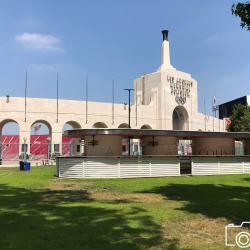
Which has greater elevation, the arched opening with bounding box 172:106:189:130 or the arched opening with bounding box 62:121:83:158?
the arched opening with bounding box 172:106:189:130

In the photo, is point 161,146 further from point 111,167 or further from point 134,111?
point 134,111

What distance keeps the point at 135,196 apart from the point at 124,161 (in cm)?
719

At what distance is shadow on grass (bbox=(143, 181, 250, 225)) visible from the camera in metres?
8.52

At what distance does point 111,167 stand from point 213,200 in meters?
9.06

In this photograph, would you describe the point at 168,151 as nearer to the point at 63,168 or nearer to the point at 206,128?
the point at 63,168

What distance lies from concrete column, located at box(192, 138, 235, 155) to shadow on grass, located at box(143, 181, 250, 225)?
9980 mm

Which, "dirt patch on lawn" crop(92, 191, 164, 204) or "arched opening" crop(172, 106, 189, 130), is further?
"arched opening" crop(172, 106, 189, 130)

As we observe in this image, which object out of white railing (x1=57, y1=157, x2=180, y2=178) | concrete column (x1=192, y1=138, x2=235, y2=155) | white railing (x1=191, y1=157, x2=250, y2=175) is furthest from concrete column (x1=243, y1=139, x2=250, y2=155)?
white railing (x1=57, y1=157, x2=180, y2=178)

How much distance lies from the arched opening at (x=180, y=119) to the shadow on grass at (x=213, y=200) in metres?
45.8

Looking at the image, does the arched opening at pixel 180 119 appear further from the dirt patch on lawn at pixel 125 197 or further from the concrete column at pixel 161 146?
the dirt patch on lawn at pixel 125 197

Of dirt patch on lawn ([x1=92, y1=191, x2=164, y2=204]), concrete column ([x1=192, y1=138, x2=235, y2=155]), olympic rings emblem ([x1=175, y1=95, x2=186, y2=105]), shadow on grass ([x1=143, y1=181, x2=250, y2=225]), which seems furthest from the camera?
olympic rings emblem ([x1=175, y1=95, x2=186, y2=105])

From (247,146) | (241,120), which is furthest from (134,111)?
(247,146)

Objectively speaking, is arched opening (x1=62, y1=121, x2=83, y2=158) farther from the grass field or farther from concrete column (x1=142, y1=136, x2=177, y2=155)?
the grass field

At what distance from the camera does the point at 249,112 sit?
49781mm
